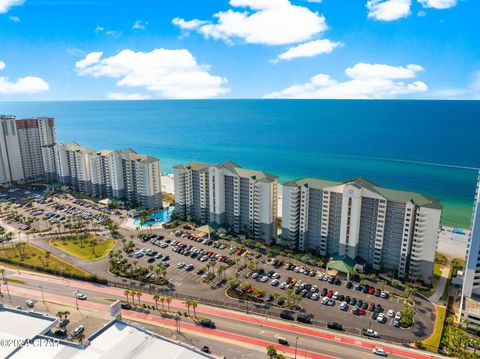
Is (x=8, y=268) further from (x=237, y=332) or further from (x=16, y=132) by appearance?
(x=16, y=132)

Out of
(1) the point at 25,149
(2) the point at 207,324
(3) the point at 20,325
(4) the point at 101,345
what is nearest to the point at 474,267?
(2) the point at 207,324

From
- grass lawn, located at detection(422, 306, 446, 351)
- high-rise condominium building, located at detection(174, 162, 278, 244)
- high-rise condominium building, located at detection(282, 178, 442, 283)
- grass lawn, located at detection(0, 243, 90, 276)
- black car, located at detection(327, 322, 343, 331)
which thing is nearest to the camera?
grass lawn, located at detection(422, 306, 446, 351)

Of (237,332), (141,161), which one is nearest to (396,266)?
(237,332)

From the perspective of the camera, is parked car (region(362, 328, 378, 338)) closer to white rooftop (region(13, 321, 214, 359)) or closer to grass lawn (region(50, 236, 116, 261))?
white rooftop (region(13, 321, 214, 359))

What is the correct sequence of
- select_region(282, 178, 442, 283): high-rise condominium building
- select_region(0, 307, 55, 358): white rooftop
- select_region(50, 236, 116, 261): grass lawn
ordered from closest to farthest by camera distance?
select_region(0, 307, 55, 358): white rooftop, select_region(282, 178, 442, 283): high-rise condominium building, select_region(50, 236, 116, 261): grass lawn

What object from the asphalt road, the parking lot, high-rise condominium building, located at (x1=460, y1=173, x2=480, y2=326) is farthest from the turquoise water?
high-rise condominium building, located at (x1=460, y1=173, x2=480, y2=326)

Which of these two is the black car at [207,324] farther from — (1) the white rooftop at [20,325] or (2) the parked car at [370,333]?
(2) the parked car at [370,333]

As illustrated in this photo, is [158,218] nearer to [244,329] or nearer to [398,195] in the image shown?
[244,329]
